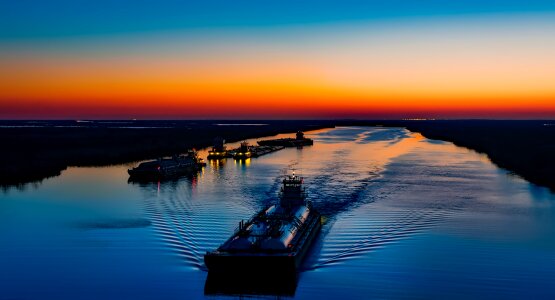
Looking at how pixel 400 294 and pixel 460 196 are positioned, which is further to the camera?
pixel 460 196

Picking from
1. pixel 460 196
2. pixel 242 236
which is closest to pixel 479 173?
pixel 460 196

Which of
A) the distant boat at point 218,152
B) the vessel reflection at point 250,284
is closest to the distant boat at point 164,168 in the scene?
the distant boat at point 218,152

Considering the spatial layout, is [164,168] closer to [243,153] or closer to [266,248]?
[243,153]

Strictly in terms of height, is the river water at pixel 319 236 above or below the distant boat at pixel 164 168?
below

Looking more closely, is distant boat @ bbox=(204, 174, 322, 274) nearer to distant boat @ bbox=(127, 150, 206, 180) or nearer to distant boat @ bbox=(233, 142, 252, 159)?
distant boat @ bbox=(127, 150, 206, 180)

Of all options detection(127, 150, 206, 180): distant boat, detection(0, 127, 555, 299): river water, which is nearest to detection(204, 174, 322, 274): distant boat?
detection(0, 127, 555, 299): river water

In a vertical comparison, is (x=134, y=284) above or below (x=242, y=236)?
below

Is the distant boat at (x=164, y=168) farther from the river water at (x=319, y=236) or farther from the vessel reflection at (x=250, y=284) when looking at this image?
the vessel reflection at (x=250, y=284)

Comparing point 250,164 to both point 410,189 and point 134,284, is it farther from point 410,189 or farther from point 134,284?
point 134,284

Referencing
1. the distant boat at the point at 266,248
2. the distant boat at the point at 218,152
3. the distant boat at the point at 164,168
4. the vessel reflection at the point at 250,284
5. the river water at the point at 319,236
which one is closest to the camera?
the vessel reflection at the point at 250,284
